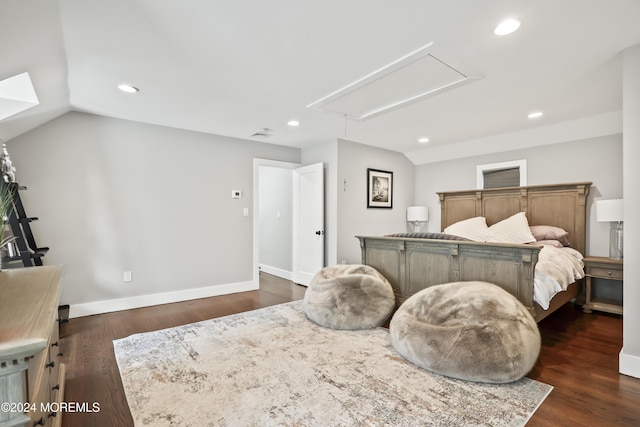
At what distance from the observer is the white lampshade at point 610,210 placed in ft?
11.6

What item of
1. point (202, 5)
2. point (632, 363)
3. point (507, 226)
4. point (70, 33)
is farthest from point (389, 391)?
point (507, 226)

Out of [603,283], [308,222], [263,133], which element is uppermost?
[263,133]

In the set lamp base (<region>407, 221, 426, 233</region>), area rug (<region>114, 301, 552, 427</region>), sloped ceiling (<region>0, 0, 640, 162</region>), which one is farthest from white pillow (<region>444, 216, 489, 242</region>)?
area rug (<region>114, 301, 552, 427</region>)

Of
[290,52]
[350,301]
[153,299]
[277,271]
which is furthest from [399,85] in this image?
[277,271]

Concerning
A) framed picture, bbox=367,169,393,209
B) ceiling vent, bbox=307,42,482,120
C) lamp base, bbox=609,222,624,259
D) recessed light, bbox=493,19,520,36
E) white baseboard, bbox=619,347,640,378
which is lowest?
white baseboard, bbox=619,347,640,378

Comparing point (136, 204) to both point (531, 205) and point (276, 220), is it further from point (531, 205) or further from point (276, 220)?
point (531, 205)

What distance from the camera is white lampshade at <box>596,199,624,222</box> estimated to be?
3541 millimetres

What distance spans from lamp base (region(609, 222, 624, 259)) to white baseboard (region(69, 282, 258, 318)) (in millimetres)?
4798

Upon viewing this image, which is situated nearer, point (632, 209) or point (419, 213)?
point (632, 209)

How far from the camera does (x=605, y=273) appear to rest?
12.1 feet

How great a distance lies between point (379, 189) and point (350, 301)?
2769mm

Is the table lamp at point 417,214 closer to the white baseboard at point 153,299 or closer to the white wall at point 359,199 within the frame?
the white wall at point 359,199

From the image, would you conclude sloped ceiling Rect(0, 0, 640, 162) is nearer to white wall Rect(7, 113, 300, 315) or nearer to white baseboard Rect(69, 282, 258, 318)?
white wall Rect(7, 113, 300, 315)

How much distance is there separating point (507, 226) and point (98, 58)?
5.11m
